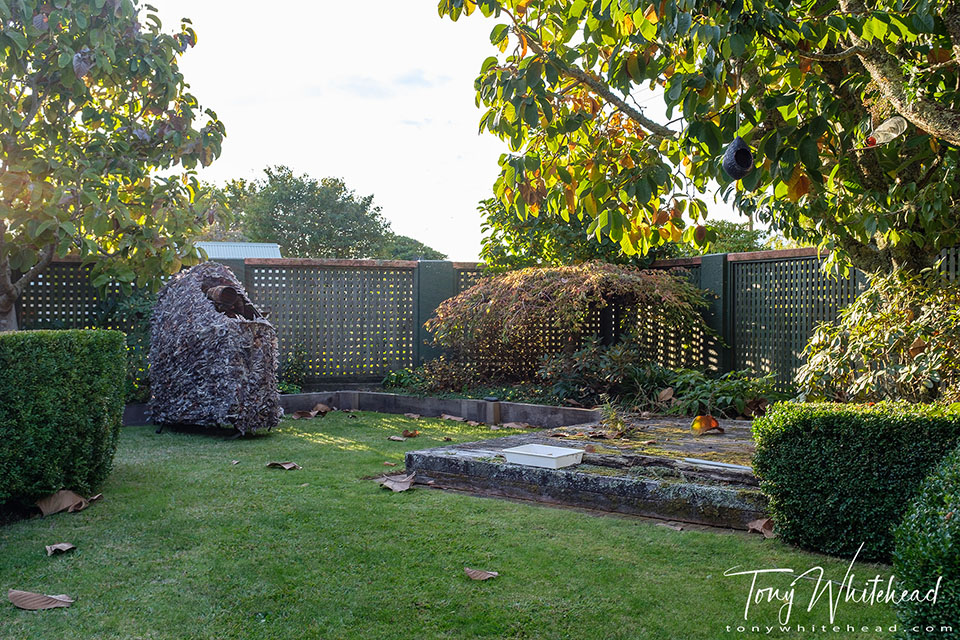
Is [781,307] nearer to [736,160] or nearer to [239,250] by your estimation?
[736,160]

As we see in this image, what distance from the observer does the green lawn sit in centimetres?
224

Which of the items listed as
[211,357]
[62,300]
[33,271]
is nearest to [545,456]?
[211,357]

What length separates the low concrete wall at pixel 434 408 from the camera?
695 cm

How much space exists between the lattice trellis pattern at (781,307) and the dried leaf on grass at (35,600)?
238 inches

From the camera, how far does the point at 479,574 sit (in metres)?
2.64

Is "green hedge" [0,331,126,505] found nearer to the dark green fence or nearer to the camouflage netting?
the camouflage netting

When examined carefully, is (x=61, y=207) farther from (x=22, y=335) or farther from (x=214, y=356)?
(x=22, y=335)

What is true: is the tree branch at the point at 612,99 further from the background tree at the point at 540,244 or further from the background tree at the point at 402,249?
the background tree at the point at 402,249

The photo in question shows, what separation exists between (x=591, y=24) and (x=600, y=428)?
3.10 meters

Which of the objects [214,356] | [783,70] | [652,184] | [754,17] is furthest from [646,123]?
[214,356]

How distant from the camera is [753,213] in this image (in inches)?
217

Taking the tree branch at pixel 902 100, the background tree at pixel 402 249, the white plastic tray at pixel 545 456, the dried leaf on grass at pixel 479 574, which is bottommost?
the dried leaf on grass at pixel 479 574

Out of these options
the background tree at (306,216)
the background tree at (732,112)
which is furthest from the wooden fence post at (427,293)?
the background tree at (306,216)

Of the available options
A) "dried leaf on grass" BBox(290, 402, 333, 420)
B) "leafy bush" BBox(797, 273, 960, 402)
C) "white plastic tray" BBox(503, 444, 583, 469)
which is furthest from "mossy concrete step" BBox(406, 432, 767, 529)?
"dried leaf on grass" BBox(290, 402, 333, 420)
